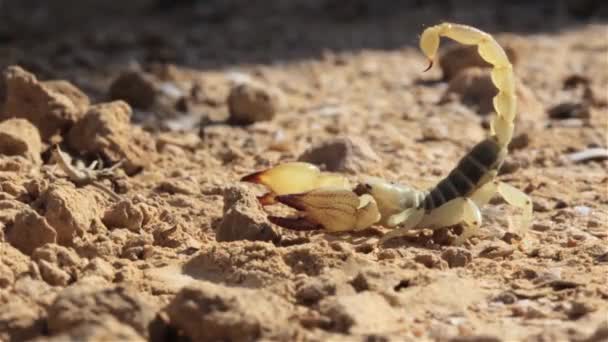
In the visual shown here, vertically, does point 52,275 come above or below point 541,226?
above

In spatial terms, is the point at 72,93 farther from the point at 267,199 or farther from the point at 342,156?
the point at 267,199

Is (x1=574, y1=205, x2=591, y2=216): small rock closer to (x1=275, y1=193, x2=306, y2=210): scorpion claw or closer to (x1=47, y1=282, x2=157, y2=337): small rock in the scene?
(x1=275, y1=193, x2=306, y2=210): scorpion claw

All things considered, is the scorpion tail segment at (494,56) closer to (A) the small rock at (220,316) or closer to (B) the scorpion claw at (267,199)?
(B) the scorpion claw at (267,199)

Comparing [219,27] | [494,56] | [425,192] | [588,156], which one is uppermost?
[494,56]

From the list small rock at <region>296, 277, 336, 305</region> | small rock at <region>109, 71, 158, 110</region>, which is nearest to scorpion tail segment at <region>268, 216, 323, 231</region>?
small rock at <region>296, 277, 336, 305</region>

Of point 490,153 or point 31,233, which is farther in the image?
point 490,153

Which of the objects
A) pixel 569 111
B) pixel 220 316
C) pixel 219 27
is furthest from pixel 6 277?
pixel 219 27

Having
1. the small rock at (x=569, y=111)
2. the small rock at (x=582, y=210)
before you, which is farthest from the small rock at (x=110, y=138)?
the small rock at (x=569, y=111)
